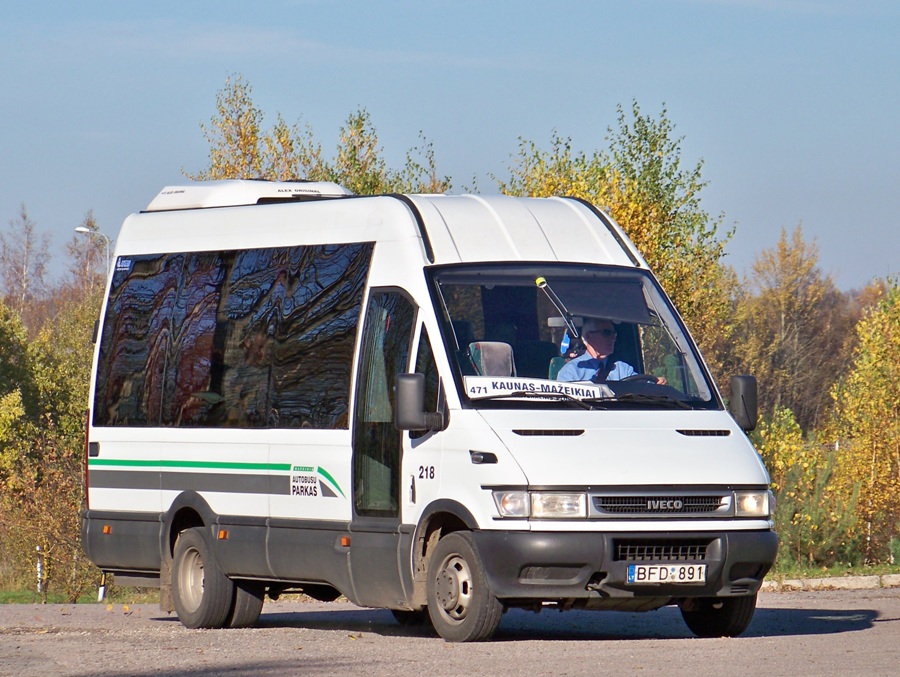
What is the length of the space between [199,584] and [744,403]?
14.4 feet

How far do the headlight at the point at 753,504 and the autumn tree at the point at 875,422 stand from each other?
1658 centimetres

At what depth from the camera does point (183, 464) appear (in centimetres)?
1269

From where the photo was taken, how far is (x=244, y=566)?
1212 centimetres

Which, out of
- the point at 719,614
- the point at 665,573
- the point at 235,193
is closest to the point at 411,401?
the point at 665,573

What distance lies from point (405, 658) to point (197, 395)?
12.0 feet

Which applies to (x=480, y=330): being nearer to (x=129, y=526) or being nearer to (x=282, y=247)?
(x=282, y=247)

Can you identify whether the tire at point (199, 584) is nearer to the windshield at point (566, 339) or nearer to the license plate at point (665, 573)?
the windshield at point (566, 339)

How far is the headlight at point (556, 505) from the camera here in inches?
385

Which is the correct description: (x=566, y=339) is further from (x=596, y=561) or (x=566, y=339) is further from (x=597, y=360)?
(x=596, y=561)

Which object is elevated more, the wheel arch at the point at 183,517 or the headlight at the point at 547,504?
the headlight at the point at 547,504

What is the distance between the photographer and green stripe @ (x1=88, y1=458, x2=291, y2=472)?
11805 mm

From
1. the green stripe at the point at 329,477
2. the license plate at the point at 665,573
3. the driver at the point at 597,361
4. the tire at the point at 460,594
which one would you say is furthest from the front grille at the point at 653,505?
the green stripe at the point at 329,477

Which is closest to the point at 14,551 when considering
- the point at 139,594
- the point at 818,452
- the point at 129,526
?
the point at 139,594

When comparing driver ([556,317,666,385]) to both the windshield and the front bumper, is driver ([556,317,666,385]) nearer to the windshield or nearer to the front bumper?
the windshield
